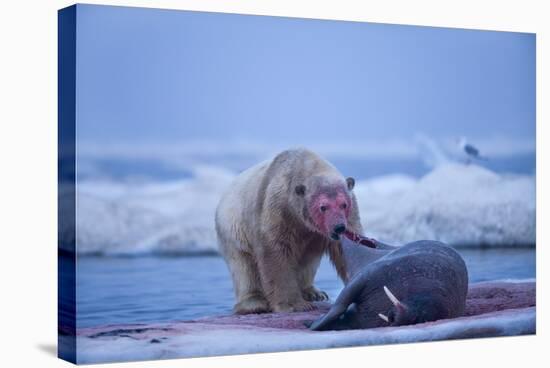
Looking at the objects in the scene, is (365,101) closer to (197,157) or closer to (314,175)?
(314,175)

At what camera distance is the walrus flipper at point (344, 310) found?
1068 centimetres

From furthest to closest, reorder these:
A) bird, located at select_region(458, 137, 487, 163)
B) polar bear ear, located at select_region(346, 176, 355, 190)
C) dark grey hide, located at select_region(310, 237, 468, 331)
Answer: bird, located at select_region(458, 137, 487, 163)
polar bear ear, located at select_region(346, 176, 355, 190)
dark grey hide, located at select_region(310, 237, 468, 331)

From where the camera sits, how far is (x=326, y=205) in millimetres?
10758

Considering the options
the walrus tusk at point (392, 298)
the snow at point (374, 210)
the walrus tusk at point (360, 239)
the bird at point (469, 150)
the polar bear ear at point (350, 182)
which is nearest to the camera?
the snow at point (374, 210)

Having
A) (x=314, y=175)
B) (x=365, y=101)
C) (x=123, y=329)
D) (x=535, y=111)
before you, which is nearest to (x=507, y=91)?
(x=535, y=111)

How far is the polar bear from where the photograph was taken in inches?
424

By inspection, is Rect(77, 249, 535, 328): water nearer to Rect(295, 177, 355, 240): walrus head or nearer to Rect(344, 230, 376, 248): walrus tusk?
Rect(344, 230, 376, 248): walrus tusk

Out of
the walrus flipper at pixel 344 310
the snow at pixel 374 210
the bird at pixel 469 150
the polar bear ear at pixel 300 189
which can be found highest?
the bird at pixel 469 150

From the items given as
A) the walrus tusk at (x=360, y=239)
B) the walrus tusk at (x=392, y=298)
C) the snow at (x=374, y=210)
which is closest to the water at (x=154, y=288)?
the snow at (x=374, y=210)

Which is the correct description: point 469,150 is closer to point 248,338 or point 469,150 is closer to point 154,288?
point 248,338

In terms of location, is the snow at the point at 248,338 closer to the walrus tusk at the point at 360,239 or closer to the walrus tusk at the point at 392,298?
the walrus tusk at the point at 392,298

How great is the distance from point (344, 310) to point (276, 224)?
39.1 inches

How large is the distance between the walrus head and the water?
1.71ft

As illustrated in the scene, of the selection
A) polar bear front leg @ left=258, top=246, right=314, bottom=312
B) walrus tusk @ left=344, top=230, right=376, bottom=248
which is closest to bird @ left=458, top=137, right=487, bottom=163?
walrus tusk @ left=344, top=230, right=376, bottom=248
